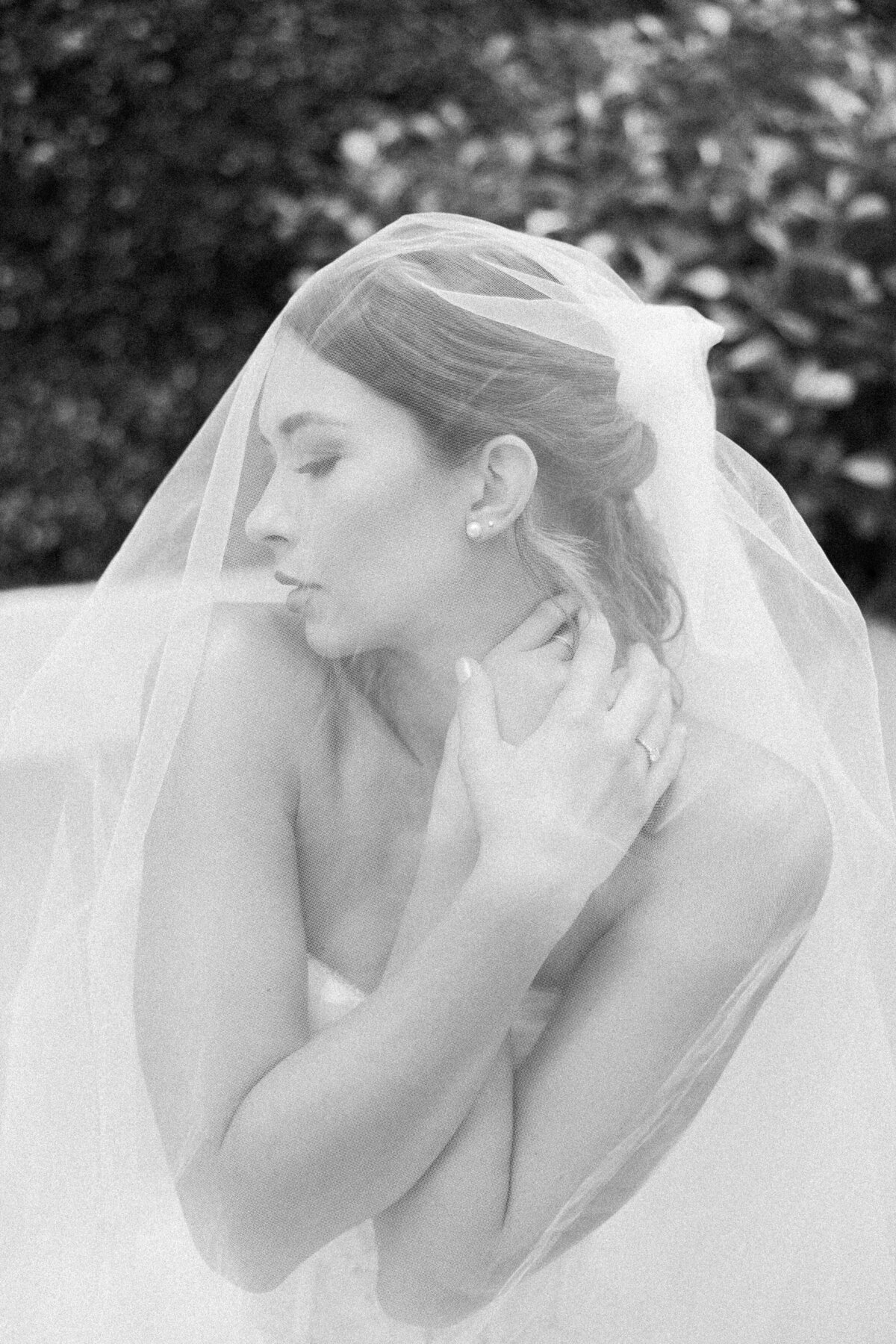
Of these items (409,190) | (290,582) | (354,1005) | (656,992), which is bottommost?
(409,190)

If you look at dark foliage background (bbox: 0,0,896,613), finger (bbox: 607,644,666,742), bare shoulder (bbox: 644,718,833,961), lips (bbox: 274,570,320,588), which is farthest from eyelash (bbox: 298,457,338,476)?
dark foliage background (bbox: 0,0,896,613)

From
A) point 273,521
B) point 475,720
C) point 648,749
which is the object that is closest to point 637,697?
point 648,749

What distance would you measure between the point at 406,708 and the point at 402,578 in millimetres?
184

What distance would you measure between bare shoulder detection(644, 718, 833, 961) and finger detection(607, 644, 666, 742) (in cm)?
10

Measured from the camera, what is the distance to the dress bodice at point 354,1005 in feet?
5.56

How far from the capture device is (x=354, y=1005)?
168 centimetres

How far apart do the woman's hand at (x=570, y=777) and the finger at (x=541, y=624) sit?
0.05 m

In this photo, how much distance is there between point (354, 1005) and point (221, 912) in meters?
0.21

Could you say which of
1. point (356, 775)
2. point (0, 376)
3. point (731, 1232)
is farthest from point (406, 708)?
point (0, 376)

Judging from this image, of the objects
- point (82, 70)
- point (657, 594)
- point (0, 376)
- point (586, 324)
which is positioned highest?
point (586, 324)

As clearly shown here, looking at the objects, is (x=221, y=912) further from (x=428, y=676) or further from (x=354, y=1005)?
(x=428, y=676)

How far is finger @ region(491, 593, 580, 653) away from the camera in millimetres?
1631

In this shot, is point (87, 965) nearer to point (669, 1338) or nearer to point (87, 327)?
point (669, 1338)

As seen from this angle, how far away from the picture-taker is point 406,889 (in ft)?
5.63
